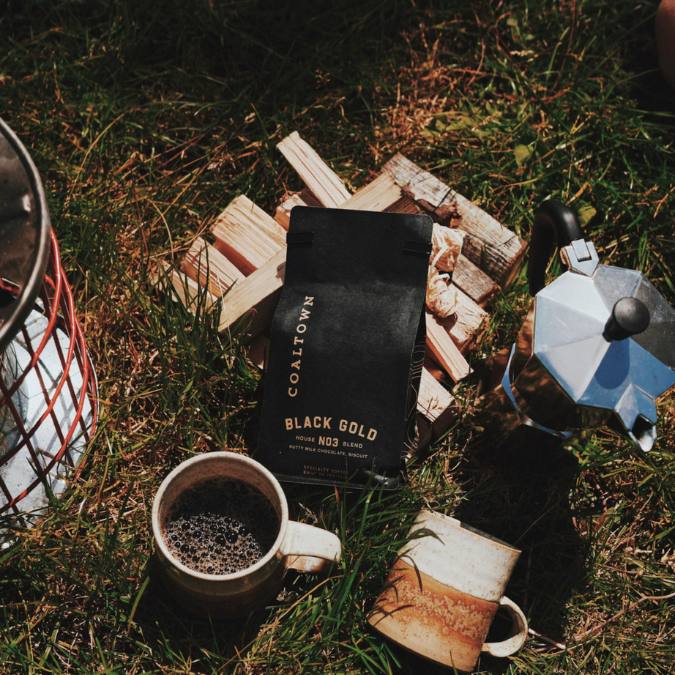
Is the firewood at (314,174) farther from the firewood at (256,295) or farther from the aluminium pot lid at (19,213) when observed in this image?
the aluminium pot lid at (19,213)

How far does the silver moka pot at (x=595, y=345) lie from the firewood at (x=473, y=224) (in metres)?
0.40

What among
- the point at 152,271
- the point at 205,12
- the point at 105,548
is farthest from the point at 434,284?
the point at 205,12

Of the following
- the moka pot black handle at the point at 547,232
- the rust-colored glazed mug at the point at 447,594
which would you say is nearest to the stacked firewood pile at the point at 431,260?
the moka pot black handle at the point at 547,232

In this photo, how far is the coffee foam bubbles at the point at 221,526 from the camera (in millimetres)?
1540

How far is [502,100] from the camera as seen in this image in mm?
2338

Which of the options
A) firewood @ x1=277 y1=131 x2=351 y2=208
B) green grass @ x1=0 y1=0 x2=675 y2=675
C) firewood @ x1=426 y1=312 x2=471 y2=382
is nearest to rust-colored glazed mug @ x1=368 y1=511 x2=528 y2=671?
green grass @ x1=0 y1=0 x2=675 y2=675

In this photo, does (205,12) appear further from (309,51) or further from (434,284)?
(434,284)

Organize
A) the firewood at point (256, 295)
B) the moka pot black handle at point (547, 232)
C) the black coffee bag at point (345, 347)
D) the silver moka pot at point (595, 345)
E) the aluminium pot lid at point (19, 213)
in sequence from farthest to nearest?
the firewood at point (256, 295)
the black coffee bag at point (345, 347)
the moka pot black handle at point (547, 232)
the silver moka pot at point (595, 345)
the aluminium pot lid at point (19, 213)

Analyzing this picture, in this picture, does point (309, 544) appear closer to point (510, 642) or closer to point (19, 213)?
point (510, 642)

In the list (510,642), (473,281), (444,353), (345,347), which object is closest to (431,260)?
(473,281)

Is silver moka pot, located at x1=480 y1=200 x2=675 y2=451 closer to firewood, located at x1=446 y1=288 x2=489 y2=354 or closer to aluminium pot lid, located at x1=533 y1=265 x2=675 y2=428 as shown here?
aluminium pot lid, located at x1=533 y1=265 x2=675 y2=428

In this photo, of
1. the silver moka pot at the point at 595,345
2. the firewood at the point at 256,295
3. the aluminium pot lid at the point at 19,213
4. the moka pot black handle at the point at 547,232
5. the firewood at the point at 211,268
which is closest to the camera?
the aluminium pot lid at the point at 19,213

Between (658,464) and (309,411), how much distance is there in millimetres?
1094

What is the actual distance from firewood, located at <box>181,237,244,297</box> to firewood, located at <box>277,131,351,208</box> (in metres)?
0.34
